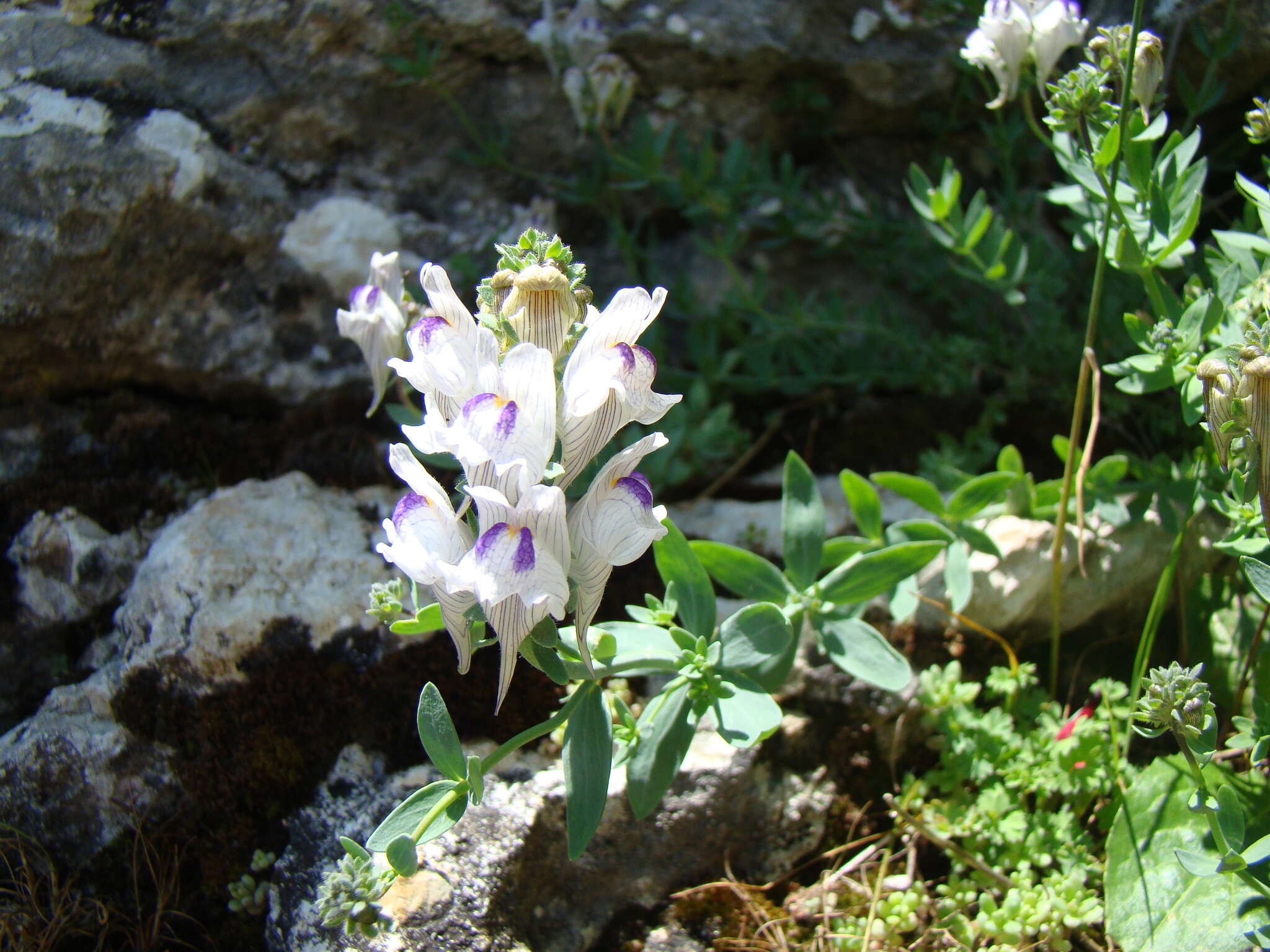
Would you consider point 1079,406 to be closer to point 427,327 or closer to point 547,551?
point 547,551

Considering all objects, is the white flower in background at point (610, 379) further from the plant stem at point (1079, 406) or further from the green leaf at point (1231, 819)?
the green leaf at point (1231, 819)

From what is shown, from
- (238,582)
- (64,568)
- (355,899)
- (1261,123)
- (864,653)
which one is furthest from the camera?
(64,568)

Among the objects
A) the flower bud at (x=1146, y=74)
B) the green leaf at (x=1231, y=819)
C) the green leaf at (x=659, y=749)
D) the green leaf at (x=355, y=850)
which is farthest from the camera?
the flower bud at (x=1146, y=74)

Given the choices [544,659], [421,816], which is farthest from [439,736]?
[544,659]

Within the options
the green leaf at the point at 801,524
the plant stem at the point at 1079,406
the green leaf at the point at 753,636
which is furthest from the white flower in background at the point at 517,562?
the plant stem at the point at 1079,406

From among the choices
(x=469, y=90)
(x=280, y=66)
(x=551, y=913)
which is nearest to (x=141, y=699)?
(x=551, y=913)

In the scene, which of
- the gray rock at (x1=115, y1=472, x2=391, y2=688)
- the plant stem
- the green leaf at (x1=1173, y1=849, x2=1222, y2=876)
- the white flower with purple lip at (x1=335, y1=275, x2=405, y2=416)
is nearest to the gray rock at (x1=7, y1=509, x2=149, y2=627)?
the gray rock at (x1=115, y1=472, x2=391, y2=688)

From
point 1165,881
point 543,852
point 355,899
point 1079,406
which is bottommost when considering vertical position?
point 543,852
